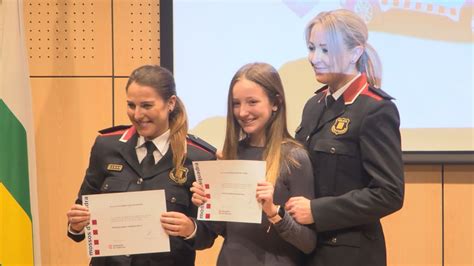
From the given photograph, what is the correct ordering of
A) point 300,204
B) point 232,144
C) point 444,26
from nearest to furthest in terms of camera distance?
1. point 300,204
2. point 232,144
3. point 444,26

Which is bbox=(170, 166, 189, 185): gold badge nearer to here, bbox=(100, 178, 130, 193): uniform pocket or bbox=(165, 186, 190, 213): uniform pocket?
bbox=(165, 186, 190, 213): uniform pocket

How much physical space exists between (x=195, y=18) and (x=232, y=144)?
1.74 m

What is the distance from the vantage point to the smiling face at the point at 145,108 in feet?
7.75

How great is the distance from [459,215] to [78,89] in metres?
2.51

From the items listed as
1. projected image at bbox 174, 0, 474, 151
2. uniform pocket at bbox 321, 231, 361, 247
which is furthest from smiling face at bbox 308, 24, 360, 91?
projected image at bbox 174, 0, 474, 151

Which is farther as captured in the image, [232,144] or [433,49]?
[433,49]

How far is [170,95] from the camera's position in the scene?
2.44 meters

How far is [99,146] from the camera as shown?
248 centimetres

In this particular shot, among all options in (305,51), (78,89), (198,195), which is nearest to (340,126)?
(198,195)

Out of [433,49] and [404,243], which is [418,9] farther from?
[404,243]

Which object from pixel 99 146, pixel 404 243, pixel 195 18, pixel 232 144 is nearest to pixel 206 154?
pixel 232 144

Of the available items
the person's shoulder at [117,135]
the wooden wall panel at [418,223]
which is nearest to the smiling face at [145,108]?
the person's shoulder at [117,135]

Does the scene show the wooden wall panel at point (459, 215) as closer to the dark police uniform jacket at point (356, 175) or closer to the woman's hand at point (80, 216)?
the dark police uniform jacket at point (356, 175)

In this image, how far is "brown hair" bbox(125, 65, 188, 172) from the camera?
7.85 ft
